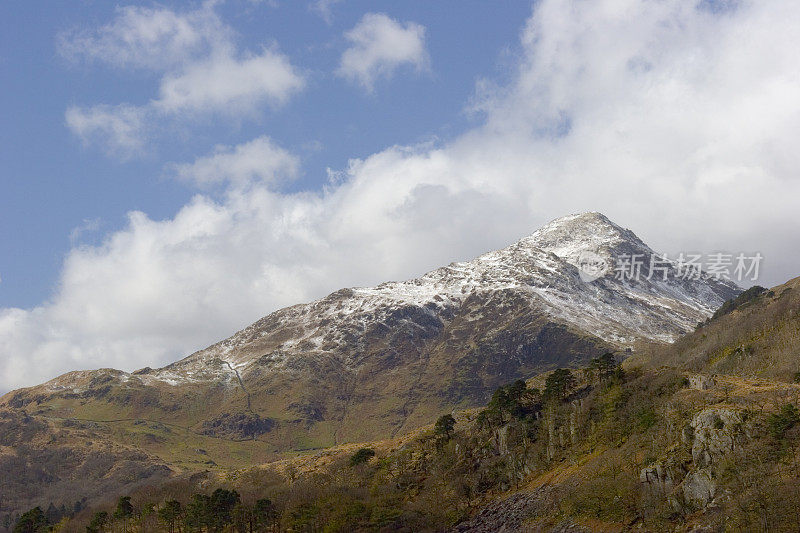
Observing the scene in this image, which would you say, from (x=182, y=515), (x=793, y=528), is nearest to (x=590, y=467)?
Answer: (x=793, y=528)

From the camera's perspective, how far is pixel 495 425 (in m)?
188

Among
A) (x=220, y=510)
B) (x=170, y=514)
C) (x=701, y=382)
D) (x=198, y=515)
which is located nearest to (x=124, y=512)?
(x=170, y=514)

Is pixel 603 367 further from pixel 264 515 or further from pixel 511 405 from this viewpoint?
pixel 264 515

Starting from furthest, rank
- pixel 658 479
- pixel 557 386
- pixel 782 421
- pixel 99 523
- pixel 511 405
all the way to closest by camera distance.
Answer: pixel 511 405 < pixel 557 386 < pixel 99 523 < pixel 658 479 < pixel 782 421

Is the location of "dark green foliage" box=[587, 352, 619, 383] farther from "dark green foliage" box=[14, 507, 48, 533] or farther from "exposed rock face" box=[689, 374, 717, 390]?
"dark green foliage" box=[14, 507, 48, 533]

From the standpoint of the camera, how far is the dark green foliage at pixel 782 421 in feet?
358

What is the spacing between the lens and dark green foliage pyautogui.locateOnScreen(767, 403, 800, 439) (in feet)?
358

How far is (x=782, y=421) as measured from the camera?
361 ft

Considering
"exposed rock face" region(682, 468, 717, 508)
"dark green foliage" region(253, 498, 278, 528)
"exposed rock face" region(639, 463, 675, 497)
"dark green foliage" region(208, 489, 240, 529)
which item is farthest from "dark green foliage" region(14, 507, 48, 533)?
"exposed rock face" region(682, 468, 717, 508)

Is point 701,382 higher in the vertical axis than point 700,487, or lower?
higher

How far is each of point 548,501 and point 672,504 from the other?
32.3m

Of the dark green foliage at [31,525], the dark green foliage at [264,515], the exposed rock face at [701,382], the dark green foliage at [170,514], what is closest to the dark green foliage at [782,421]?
the exposed rock face at [701,382]

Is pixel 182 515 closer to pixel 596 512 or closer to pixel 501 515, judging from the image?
pixel 501 515

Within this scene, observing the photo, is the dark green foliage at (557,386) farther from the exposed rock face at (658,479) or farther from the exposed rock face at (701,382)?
the exposed rock face at (658,479)
